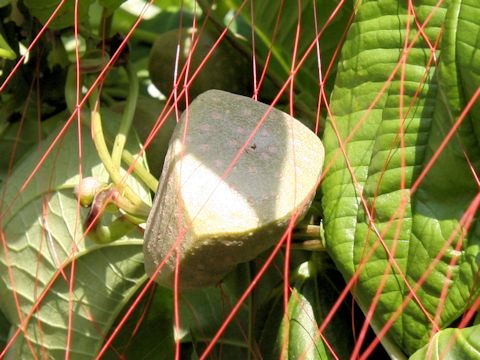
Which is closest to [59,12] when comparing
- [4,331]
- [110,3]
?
[110,3]

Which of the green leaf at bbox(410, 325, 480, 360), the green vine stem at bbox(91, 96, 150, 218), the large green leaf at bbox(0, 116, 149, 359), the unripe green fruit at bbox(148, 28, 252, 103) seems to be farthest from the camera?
the unripe green fruit at bbox(148, 28, 252, 103)

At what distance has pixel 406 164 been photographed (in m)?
0.81

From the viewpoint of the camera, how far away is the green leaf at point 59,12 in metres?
1.00

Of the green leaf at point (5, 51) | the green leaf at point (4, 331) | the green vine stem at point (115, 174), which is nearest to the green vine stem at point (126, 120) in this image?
the green vine stem at point (115, 174)

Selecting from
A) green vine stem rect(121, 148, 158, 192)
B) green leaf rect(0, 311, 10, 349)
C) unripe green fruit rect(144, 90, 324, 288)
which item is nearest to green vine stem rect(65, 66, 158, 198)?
green vine stem rect(121, 148, 158, 192)

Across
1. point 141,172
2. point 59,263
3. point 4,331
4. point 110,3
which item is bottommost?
point 4,331

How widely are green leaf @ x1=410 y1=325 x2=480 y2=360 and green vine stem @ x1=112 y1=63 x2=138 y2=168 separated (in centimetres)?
31

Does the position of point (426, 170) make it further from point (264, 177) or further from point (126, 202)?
point (126, 202)

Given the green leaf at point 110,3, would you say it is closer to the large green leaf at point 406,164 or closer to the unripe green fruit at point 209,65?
the unripe green fruit at point 209,65

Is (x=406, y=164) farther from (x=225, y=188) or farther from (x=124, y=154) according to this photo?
(x=124, y=154)

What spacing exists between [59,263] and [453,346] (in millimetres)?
409

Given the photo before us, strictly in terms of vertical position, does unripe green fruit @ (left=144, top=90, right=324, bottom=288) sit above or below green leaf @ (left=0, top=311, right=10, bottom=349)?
above

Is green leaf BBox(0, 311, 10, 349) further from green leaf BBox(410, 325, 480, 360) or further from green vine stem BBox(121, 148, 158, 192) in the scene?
green leaf BBox(410, 325, 480, 360)

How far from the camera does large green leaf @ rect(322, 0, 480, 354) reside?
2.52 feet
